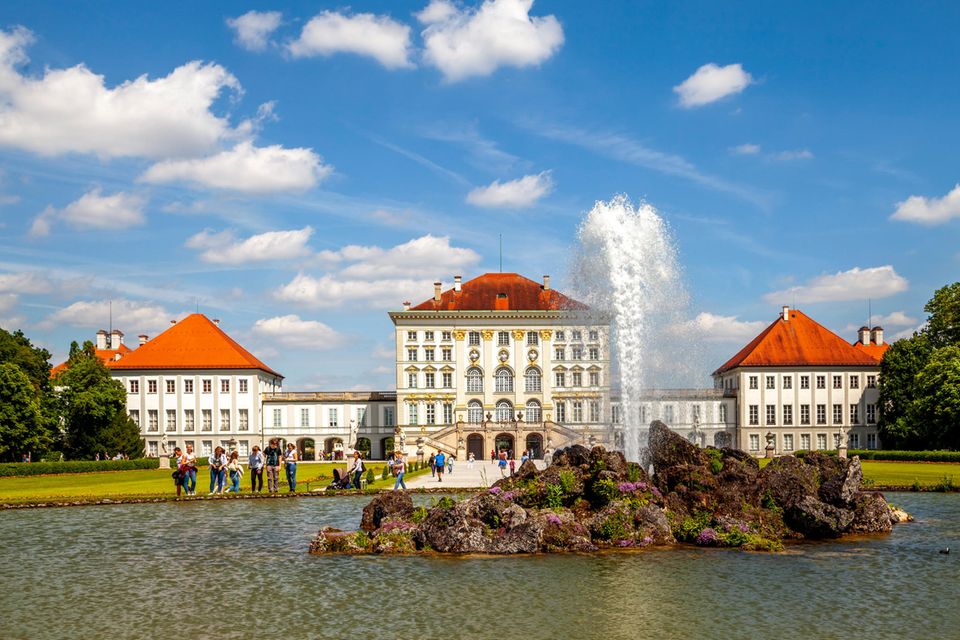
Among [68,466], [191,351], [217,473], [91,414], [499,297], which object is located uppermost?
[499,297]

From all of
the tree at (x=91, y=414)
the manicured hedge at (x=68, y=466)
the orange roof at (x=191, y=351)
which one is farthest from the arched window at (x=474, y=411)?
the manicured hedge at (x=68, y=466)

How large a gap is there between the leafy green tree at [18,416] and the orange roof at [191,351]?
25736 mm

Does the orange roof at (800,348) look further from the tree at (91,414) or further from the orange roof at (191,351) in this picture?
the tree at (91,414)

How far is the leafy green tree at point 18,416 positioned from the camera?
5775 centimetres

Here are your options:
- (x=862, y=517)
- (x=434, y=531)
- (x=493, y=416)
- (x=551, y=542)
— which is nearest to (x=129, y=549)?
(x=434, y=531)

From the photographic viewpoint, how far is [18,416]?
58.2 metres

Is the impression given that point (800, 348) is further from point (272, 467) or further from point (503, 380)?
point (272, 467)

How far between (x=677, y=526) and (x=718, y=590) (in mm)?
6455

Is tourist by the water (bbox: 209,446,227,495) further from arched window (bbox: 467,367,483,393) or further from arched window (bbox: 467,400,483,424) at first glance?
arched window (bbox: 467,367,483,393)

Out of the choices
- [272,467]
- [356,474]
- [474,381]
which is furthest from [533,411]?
[272,467]

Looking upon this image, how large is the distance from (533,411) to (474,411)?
5658 millimetres

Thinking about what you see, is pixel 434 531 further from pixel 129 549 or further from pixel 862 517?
pixel 862 517

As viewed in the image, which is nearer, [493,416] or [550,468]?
[550,468]

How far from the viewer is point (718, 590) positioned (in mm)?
17266
